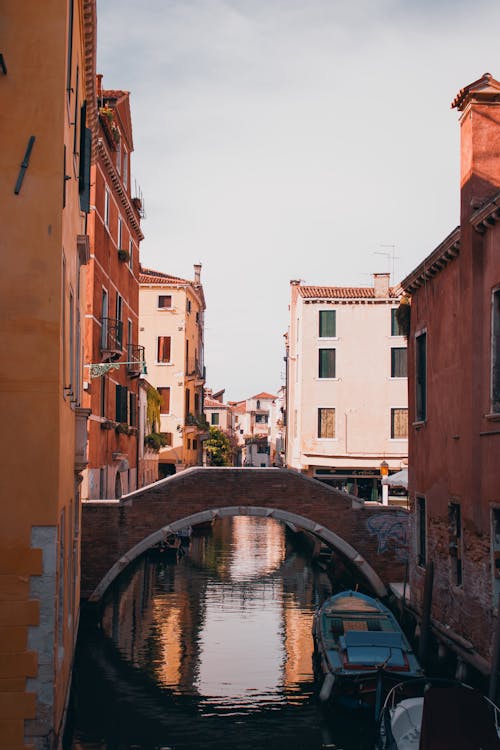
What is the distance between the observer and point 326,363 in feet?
114

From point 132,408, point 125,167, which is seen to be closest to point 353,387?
point 132,408

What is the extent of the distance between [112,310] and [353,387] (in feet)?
40.4

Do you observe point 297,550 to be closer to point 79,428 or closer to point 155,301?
point 155,301

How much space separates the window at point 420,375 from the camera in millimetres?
16516

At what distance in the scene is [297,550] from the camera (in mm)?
33688

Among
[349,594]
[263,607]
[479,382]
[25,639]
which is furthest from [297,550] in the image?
[25,639]

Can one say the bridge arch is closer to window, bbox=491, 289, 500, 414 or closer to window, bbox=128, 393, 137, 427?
window, bbox=128, 393, 137, 427

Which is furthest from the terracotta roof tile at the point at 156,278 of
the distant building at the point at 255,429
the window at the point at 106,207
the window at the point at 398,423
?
the distant building at the point at 255,429

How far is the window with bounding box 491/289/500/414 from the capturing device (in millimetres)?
12258

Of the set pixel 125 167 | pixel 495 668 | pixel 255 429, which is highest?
pixel 125 167

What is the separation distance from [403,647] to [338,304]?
21.3 m

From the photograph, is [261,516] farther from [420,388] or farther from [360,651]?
[360,651]

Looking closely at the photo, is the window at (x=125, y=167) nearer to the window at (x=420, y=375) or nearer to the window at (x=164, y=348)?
the window at (x=420, y=375)

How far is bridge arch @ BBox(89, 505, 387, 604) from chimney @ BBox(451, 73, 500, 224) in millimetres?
9257
